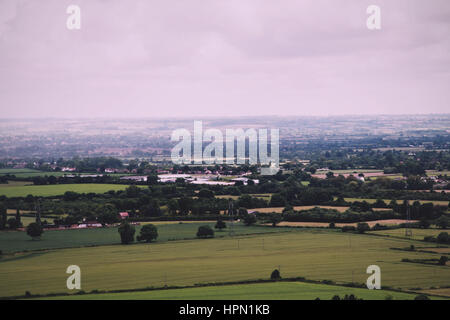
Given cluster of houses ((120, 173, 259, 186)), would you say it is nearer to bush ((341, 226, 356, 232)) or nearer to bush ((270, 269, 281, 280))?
bush ((341, 226, 356, 232))

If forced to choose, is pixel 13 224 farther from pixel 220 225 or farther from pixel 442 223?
pixel 442 223

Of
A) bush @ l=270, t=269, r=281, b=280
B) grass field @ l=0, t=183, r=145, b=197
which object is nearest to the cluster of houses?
grass field @ l=0, t=183, r=145, b=197

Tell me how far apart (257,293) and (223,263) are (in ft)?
17.1

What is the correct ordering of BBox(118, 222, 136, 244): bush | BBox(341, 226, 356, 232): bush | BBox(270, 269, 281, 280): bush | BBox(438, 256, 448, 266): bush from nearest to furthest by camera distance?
BBox(270, 269, 281, 280): bush → BBox(438, 256, 448, 266): bush → BBox(118, 222, 136, 244): bush → BBox(341, 226, 356, 232): bush

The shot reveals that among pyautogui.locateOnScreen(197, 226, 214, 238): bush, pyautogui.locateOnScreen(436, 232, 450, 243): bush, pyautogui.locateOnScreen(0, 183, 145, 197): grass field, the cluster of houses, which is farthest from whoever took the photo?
the cluster of houses

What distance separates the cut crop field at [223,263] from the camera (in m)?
19.9

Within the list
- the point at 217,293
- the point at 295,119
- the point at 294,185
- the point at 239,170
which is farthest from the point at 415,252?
the point at 295,119

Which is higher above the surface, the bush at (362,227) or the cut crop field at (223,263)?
the bush at (362,227)

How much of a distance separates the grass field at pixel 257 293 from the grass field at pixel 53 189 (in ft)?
81.5

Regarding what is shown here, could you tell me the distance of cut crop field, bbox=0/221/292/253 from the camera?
1067 inches

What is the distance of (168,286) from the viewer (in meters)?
19.2

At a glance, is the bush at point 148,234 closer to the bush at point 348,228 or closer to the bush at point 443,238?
the bush at point 348,228

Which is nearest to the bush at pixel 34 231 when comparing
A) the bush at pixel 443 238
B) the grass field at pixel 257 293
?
the grass field at pixel 257 293

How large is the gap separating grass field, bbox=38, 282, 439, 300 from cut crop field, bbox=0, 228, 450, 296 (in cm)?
105
